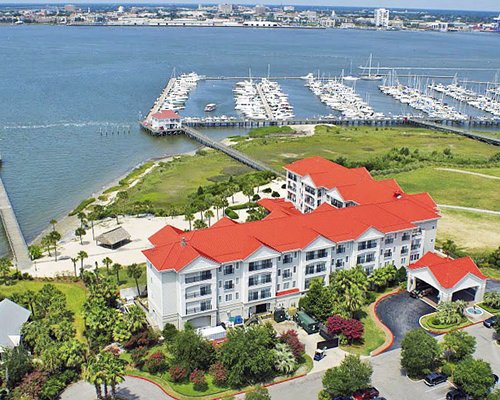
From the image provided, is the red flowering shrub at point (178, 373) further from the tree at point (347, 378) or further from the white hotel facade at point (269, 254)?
the tree at point (347, 378)

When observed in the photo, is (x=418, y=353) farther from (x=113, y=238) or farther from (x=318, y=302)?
(x=113, y=238)

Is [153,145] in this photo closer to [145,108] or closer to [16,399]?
[145,108]

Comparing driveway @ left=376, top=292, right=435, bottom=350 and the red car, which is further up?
the red car

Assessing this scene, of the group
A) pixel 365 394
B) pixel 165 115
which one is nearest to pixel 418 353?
pixel 365 394

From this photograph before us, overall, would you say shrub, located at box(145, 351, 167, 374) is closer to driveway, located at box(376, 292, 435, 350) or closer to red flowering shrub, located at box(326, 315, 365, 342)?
red flowering shrub, located at box(326, 315, 365, 342)

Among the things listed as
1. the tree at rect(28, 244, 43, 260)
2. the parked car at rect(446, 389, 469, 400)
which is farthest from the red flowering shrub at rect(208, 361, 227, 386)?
the tree at rect(28, 244, 43, 260)

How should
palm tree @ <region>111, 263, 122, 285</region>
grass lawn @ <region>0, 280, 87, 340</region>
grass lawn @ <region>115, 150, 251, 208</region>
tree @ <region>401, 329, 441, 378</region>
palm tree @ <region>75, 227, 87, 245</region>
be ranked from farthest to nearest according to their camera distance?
grass lawn @ <region>115, 150, 251, 208</region> < palm tree @ <region>75, 227, 87, 245</region> < palm tree @ <region>111, 263, 122, 285</region> < grass lawn @ <region>0, 280, 87, 340</region> < tree @ <region>401, 329, 441, 378</region>

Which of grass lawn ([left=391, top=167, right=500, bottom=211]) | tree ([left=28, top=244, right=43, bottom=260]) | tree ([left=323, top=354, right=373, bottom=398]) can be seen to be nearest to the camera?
tree ([left=323, top=354, right=373, bottom=398])
